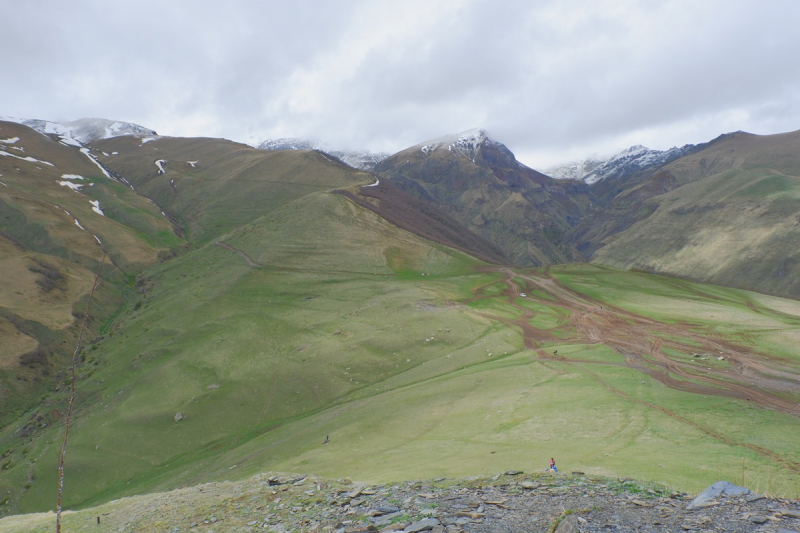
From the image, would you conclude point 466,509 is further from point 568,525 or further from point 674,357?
point 674,357

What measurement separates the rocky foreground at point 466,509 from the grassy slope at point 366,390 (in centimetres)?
461

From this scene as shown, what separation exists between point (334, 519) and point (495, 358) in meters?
43.3

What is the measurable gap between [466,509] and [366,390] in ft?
143

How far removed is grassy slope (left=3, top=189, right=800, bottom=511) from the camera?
2659 centimetres

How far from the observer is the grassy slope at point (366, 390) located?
2659 centimetres

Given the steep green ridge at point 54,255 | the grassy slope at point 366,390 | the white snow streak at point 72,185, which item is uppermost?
the white snow streak at point 72,185

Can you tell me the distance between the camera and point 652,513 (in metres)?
12.5

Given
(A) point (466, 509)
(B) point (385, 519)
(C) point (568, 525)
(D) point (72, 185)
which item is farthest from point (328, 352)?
(D) point (72, 185)

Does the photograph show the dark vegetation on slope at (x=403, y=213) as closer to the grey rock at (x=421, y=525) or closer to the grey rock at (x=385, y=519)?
the grey rock at (x=385, y=519)

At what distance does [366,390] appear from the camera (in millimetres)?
56406

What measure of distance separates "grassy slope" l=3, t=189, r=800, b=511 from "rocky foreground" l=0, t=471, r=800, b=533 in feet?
15.1

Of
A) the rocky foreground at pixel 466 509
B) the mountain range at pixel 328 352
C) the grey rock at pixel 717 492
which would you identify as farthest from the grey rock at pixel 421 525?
the mountain range at pixel 328 352

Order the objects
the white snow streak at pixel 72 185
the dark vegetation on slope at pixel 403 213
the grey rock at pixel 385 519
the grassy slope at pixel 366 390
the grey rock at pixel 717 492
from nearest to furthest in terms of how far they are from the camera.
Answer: the grey rock at pixel 717 492, the grey rock at pixel 385 519, the grassy slope at pixel 366 390, the dark vegetation on slope at pixel 403 213, the white snow streak at pixel 72 185

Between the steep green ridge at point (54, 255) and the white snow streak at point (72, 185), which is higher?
the white snow streak at point (72, 185)
